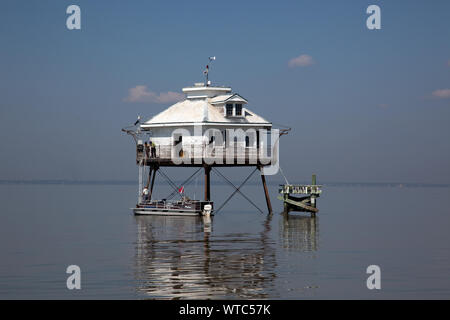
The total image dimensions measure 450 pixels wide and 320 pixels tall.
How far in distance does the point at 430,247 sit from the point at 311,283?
60.2ft

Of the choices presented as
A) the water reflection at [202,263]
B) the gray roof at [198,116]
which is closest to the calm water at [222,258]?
the water reflection at [202,263]

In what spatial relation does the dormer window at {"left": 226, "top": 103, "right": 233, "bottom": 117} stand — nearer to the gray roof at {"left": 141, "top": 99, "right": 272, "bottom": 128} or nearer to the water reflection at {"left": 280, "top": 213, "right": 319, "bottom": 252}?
the gray roof at {"left": 141, "top": 99, "right": 272, "bottom": 128}

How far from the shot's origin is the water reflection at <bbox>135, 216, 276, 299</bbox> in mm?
27719

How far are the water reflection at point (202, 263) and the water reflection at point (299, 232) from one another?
149cm

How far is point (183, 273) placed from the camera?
31281mm

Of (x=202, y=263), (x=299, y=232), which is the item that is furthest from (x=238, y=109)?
(x=202, y=263)

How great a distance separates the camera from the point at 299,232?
50.4m

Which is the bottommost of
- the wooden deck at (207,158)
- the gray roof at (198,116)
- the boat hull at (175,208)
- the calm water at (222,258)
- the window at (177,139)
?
the calm water at (222,258)

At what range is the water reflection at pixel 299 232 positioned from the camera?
42.6m

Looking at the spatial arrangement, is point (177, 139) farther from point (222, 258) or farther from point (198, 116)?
point (222, 258)

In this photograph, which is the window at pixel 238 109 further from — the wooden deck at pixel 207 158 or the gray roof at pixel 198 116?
the wooden deck at pixel 207 158

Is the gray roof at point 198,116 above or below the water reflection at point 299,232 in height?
above

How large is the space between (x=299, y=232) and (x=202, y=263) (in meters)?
17.5
